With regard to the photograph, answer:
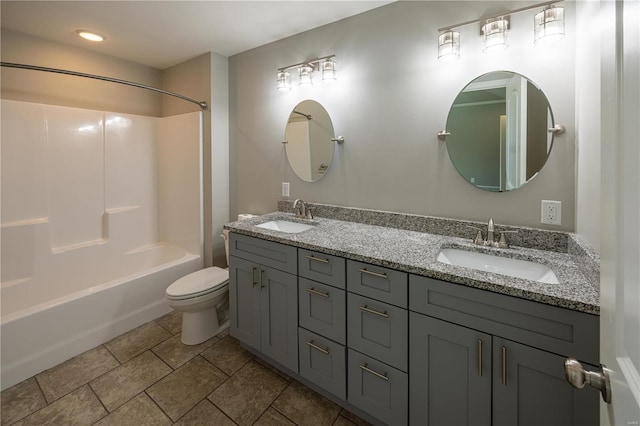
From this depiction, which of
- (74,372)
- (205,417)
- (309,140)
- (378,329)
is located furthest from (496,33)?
(74,372)

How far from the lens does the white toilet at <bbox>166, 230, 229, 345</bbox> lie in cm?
204

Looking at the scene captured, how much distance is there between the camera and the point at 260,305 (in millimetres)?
1839

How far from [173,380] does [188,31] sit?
252cm

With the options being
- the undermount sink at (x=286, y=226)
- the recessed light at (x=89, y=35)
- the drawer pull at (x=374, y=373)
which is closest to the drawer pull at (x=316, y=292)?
the drawer pull at (x=374, y=373)

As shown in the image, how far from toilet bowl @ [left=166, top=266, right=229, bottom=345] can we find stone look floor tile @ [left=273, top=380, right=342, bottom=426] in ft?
2.78

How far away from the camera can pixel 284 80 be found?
7.65 feet

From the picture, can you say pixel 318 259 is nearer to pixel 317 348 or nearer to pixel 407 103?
pixel 317 348

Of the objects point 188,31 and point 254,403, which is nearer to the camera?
point 254,403

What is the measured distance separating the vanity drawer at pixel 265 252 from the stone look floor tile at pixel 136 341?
0.98 metres

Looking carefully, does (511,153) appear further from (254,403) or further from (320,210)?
(254,403)

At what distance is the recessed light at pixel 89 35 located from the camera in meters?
2.29

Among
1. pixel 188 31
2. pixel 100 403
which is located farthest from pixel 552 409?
pixel 188 31

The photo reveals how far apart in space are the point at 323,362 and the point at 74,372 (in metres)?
1.65

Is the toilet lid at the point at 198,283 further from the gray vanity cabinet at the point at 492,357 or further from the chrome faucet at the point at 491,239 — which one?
the chrome faucet at the point at 491,239
